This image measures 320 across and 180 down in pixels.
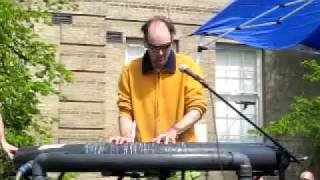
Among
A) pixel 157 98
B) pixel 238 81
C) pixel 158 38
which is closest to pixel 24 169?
pixel 158 38

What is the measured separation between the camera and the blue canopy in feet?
30.2

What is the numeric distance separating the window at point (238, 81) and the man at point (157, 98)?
42.0 feet

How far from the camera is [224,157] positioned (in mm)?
2930

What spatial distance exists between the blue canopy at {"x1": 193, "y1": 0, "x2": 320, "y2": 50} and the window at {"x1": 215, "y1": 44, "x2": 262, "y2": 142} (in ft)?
24.0

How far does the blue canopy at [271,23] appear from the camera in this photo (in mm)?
9203

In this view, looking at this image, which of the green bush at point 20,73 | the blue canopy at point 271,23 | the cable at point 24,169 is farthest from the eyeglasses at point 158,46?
the green bush at point 20,73

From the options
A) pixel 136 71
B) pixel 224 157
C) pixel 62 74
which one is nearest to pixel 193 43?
pixel 62 74

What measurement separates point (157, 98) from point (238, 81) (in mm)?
13216

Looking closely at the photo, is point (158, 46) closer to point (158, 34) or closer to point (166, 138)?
point (158, 34)

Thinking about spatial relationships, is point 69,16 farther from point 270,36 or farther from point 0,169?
point 270,36

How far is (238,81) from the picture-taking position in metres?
17.3

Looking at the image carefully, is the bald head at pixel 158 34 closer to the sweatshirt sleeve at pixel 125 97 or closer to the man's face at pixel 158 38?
the man's face at pixel 158 38

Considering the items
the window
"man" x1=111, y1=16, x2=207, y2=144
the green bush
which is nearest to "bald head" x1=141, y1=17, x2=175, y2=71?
"man" x1=111, y1=16, x2=207, y2=144

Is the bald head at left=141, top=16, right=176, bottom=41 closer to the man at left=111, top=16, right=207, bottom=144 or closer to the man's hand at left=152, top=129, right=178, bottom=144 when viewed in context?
the man at left=111, top=16, right=207, bottom=144
